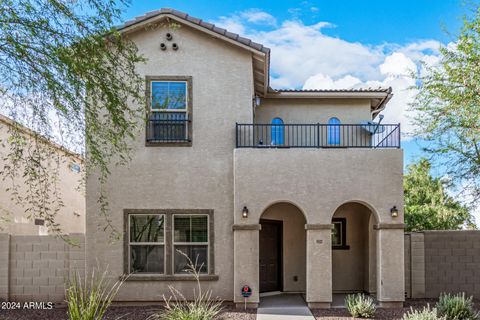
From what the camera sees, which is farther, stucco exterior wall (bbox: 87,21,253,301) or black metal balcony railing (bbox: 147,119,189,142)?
black metal balcony railing (bbox: 147,119,189,142)

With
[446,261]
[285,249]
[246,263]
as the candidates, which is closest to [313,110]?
[285,249]

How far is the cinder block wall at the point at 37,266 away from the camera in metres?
12.3

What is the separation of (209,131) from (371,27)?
697 centimetres

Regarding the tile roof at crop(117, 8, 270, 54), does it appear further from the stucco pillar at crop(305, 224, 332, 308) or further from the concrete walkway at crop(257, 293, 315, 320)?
the concrete walkway at crop(257, 293, 315, 320)

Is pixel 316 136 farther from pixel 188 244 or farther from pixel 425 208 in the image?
pixel 425 208

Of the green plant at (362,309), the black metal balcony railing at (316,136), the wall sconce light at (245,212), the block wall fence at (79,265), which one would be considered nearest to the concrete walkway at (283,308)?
the green plant at (362,309)

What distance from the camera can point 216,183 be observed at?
12297 mm

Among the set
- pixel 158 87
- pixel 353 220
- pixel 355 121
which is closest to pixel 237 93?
pixel 158 87

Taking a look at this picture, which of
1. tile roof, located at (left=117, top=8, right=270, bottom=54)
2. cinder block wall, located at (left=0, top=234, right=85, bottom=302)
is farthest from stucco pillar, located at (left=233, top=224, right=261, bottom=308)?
tile roof, located at (left=117, top=8, right=270, bottom=54)

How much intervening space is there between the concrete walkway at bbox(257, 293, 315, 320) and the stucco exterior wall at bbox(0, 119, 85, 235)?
678cm

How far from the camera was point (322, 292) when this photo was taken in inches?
458

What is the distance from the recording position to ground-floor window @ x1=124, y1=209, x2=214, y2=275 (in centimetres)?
1214

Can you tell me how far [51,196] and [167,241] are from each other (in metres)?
8.36

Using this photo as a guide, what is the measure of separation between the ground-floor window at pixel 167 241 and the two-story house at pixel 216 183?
0.09ft
